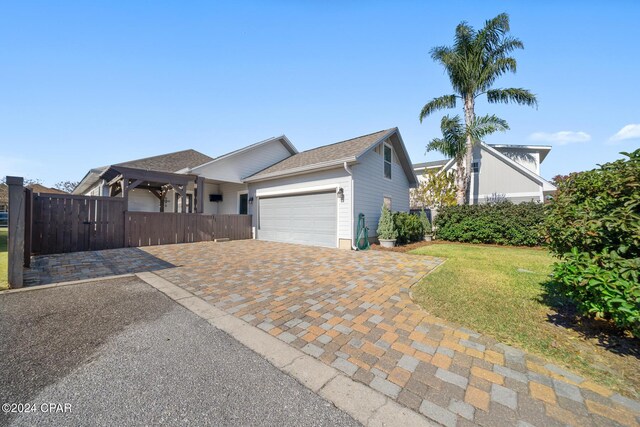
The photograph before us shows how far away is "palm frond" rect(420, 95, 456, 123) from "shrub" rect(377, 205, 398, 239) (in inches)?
346

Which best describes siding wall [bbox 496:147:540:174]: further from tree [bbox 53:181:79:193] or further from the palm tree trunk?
tree [bbox 53:181:79:193]

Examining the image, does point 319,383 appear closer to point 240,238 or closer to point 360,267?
point 360,267

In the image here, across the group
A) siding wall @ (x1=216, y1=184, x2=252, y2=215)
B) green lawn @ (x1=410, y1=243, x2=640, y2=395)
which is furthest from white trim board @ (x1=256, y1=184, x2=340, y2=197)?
green lawn @ (x1=410, y1=243, x2=640, y2=395)

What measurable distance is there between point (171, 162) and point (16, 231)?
12.5m

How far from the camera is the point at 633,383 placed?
2.03m

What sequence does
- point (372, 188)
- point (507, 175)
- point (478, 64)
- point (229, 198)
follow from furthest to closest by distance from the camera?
point (507, 175) < point (229, 198) < point (478, 64) < point (372, 188)

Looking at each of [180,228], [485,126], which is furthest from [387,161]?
[180,228]

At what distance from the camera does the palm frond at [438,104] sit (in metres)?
14.6

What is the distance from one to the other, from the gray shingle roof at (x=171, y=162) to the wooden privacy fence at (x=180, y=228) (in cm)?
463

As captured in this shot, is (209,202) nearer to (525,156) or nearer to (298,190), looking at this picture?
(298,190)

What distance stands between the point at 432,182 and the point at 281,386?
64.8 feet

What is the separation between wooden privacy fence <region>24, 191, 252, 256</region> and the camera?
7.71 metres

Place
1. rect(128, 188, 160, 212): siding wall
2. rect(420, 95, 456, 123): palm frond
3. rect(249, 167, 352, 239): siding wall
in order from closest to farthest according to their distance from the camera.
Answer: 1. rect(249, 167, 352, 239): siding wall
2. rect(420, 95, 456, 123): palm frond
3. rect(128, 188, 160, 212): siding wall

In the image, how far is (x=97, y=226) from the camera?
29.0ft
